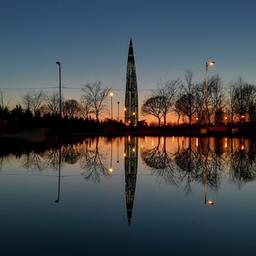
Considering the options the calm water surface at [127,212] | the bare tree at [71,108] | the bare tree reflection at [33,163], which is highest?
the bare tree at [71,108]

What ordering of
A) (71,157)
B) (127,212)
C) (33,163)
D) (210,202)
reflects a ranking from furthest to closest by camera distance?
(71,157) < (33,163) < (210,202) < (127,212)

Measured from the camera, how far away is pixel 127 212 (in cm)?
844

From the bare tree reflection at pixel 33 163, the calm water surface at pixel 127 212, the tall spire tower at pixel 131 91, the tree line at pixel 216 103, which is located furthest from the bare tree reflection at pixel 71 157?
the tall spire tower at pixel 131 91

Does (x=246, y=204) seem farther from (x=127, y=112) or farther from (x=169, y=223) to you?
(x=127, y=112)

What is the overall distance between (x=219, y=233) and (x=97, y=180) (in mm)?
6934

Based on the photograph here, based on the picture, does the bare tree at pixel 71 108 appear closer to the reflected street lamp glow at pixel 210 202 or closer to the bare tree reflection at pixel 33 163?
the bare tree reflection at pixel 33 163

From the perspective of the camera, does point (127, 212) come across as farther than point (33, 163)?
No

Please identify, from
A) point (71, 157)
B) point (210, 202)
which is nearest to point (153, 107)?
point (71, 157)

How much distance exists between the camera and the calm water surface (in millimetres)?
6117

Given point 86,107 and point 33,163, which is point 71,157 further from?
point 86,107

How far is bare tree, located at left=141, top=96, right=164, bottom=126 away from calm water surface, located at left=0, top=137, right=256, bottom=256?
264 feet

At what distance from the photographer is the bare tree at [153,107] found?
9688cm

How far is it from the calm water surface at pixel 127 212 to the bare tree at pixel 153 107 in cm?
8042

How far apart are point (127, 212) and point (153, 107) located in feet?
308
